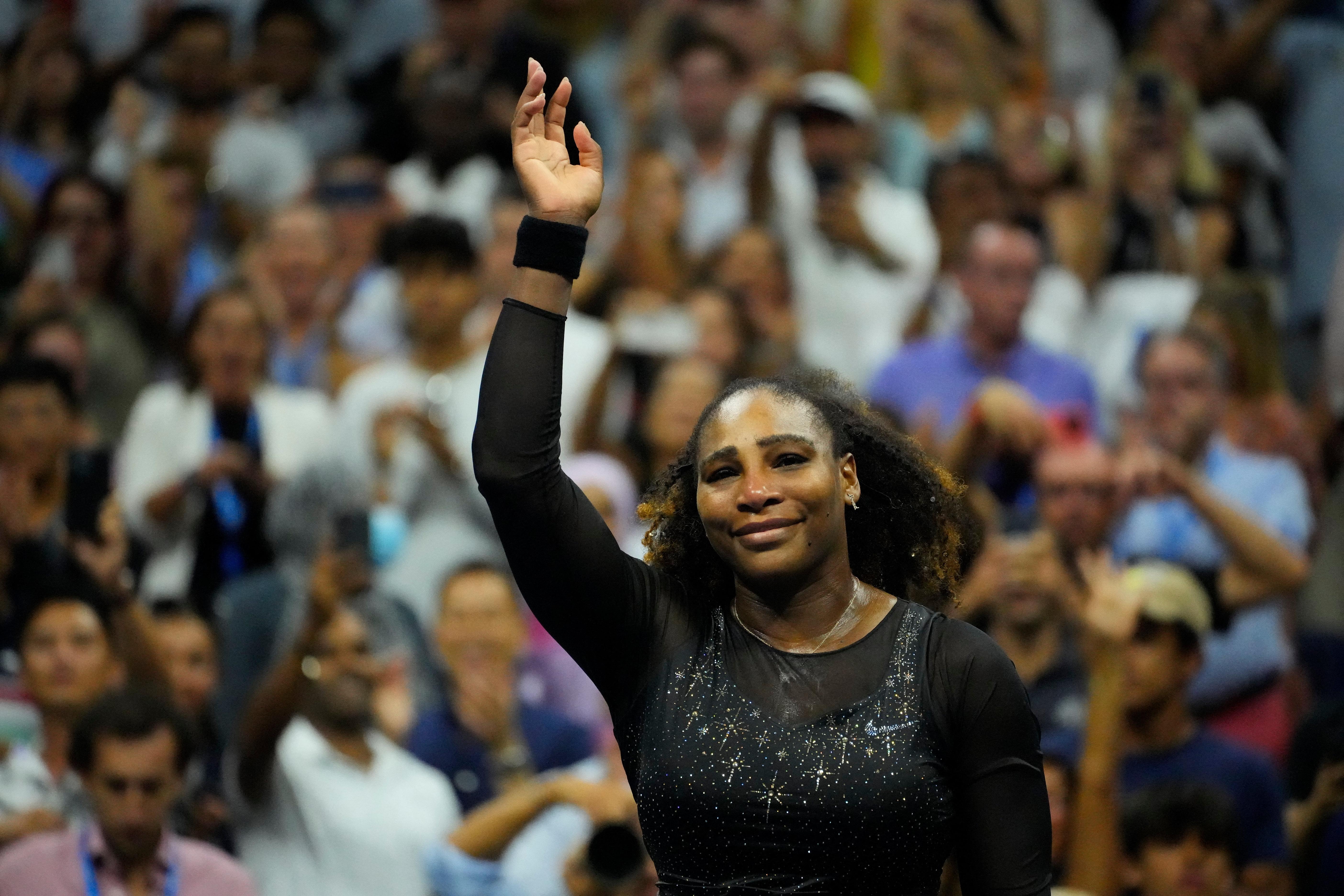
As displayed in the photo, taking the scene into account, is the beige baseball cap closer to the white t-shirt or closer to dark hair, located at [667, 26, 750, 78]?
the white t-shirt

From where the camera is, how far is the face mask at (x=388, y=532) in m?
6.09

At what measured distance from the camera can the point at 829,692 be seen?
2.46m

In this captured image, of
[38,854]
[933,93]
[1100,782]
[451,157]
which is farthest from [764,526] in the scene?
[933,93]

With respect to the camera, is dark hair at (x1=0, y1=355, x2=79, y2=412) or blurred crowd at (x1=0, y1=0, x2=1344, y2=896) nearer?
blurred crowd at (x1=0, y1=0, x2=1344, y2=896)

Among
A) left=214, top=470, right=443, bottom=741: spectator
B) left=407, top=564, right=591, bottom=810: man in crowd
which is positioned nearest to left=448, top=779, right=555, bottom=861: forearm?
left=407, top=564, right=591, bottom=810: man in crowd

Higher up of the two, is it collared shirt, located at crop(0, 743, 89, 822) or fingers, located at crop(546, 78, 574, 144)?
fingers, located at crop(546, 78, 574, 144)

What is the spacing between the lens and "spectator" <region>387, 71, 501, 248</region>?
8.11 m

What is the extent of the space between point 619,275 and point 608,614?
190 inches

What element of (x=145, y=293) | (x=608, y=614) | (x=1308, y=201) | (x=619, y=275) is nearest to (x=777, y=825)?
(x=608, y=614)

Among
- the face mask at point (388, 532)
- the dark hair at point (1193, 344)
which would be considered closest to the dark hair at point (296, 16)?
the face mask at point (388, 532)

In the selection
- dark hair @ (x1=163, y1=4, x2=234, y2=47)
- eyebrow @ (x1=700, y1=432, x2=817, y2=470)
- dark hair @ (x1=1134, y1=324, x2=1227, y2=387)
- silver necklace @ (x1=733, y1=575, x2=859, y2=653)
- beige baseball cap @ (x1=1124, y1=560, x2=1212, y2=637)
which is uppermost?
dark hair @ (x1=163, y1=4, x2=234, y2=47)

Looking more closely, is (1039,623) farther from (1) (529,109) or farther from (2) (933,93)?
(2) (933,93)

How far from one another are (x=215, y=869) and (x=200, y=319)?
2.40m

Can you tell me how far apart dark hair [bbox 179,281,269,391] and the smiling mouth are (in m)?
4.36
